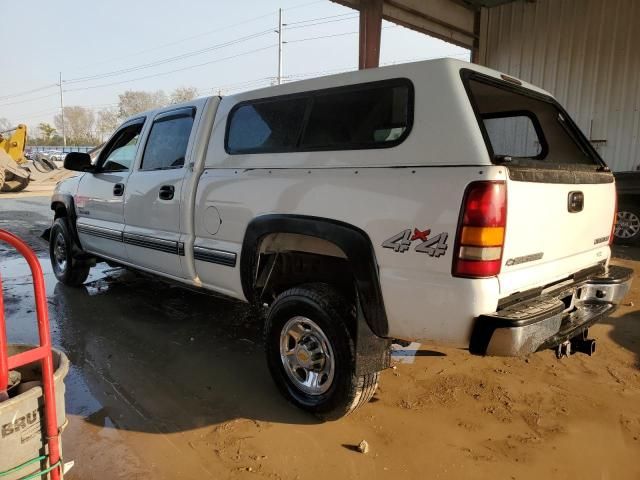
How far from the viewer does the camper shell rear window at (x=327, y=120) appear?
265 centimetres

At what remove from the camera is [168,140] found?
4.20 meters

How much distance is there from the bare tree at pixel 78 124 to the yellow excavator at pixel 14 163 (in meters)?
71.0

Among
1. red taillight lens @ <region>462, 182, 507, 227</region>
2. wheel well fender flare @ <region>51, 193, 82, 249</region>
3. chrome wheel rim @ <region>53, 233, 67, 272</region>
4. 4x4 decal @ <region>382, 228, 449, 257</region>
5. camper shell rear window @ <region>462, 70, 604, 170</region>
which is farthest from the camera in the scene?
chrome wheel rim @ <region>53, 233, 67, 272</region>

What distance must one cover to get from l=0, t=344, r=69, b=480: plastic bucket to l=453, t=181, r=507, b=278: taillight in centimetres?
178

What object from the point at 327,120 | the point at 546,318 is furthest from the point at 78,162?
the point at 546,318

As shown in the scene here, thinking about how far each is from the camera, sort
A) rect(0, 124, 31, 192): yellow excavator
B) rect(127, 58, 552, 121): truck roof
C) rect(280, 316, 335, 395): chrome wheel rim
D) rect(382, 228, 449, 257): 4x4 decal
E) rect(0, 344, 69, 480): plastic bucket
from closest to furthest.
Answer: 1. rect(0, 344, 69, 480): plastic bucket
2. rect(382, 228, 449, 257): 4x4 decal
3. rect(127, 58, 552, 121): truck roof
4. rect(280, 316, 335, 395): chrome wheel rim
5. rect(0, 124, 31, 192): yellow excavator

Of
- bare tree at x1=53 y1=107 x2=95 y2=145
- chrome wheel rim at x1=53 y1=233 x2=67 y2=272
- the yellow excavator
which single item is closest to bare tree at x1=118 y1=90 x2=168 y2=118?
bare tree at x1=53 y1=107 x2=95 y2=145

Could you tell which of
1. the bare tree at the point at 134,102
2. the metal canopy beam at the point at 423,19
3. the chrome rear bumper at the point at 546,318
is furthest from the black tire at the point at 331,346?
the bare tree at the point at 134,102

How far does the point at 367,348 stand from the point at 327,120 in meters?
1.38

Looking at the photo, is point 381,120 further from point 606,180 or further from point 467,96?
point 606,180

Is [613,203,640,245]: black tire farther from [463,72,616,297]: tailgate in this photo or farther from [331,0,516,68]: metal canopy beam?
[463,72,616,297]: tailgate

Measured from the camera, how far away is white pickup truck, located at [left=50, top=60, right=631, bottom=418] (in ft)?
7.54

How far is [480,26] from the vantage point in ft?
34.6

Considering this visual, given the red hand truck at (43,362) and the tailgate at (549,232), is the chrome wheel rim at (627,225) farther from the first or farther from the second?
the red hand truck at (43,362)
